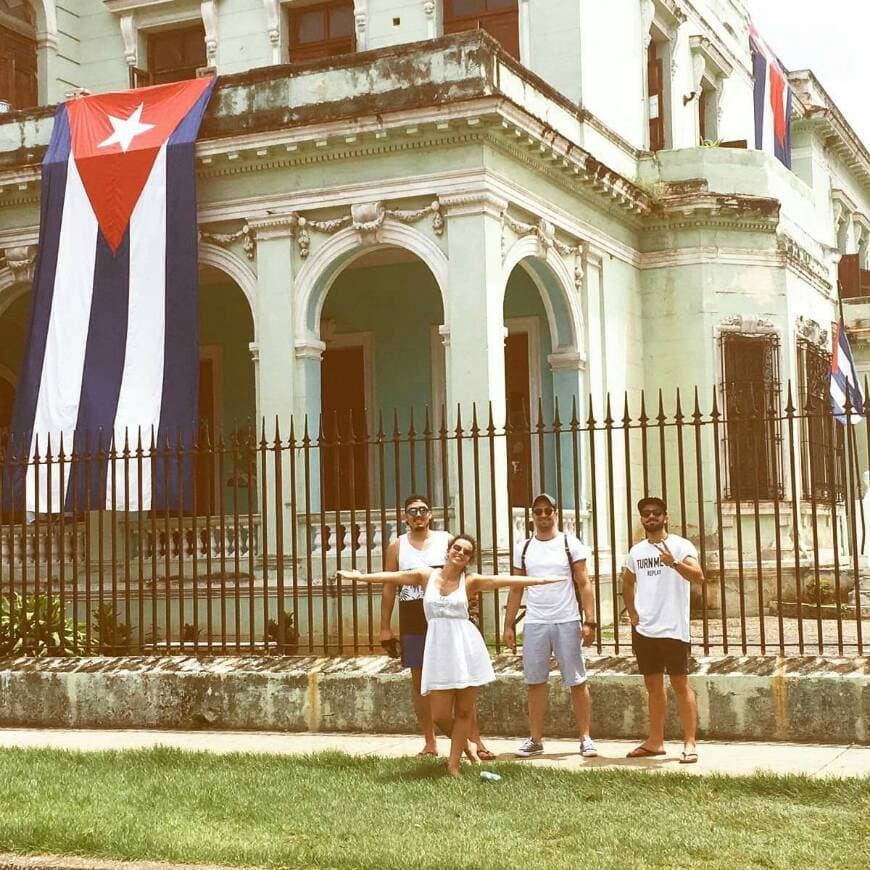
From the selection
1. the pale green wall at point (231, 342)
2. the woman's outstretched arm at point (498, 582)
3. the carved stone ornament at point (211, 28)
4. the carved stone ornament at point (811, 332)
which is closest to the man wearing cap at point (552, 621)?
the woman's outstretched arm at point (498, 582)

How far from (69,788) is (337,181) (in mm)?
9726

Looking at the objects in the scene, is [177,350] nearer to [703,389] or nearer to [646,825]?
[703,389]

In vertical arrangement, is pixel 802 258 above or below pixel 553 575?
above

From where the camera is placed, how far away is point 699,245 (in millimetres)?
19953

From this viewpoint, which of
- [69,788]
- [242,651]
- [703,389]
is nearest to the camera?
[69,788]

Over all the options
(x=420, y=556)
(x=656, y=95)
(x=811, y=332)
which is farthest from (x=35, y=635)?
(x=656, y=95)

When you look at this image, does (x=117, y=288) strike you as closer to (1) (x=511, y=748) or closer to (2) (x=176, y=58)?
(2) (x=176, y=58)

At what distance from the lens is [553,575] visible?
30.6 ft

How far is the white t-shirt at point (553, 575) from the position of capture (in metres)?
9.34

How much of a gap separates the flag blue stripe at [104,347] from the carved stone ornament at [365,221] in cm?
198

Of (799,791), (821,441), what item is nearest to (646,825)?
(799,791)

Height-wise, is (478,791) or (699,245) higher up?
(699,245)

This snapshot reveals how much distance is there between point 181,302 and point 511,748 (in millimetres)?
8292

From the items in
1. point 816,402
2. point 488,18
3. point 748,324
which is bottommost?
point 816,402
